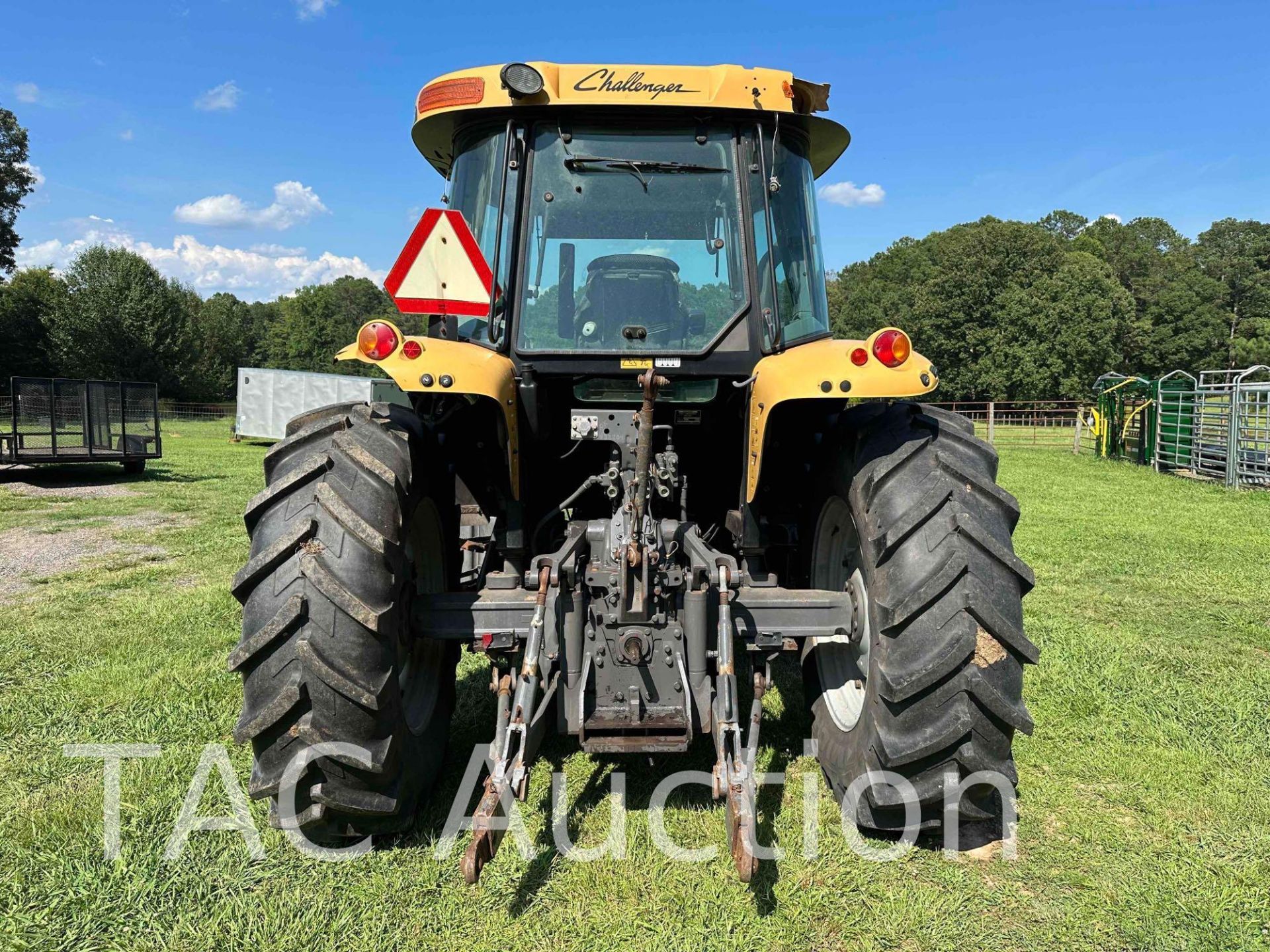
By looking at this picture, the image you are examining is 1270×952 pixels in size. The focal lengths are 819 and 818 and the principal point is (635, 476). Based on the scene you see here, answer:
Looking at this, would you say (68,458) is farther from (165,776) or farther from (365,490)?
(365,490)

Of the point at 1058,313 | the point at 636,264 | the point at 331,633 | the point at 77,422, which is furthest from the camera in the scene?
the point at 1058,313

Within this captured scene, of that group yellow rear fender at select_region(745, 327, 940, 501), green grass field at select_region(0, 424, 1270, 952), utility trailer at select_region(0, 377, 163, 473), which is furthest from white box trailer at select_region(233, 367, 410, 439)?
yellow rear fender at select_region(745, 327, 940, 501)

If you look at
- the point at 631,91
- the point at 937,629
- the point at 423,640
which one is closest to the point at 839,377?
the point at 937,629

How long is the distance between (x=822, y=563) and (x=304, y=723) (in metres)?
2.28

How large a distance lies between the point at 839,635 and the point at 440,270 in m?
2.24

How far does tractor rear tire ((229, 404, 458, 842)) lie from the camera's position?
2688mm

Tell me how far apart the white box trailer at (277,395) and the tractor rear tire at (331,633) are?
26.3 metres

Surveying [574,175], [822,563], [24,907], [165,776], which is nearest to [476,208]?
[574,175]

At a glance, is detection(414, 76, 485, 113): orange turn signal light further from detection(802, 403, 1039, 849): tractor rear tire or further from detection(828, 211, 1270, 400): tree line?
detection(828, 211, 1270, 400): tree line

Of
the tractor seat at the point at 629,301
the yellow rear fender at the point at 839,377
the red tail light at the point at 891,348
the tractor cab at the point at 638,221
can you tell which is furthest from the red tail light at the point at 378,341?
the red tail light at the point at 891,348

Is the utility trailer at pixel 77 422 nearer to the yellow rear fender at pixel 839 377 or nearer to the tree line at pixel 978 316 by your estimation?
the yellow rear fender at pixel 839 377

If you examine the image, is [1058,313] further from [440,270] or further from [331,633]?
[331,633]

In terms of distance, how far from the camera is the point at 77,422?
49.5 feet

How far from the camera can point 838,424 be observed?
11.8ft
